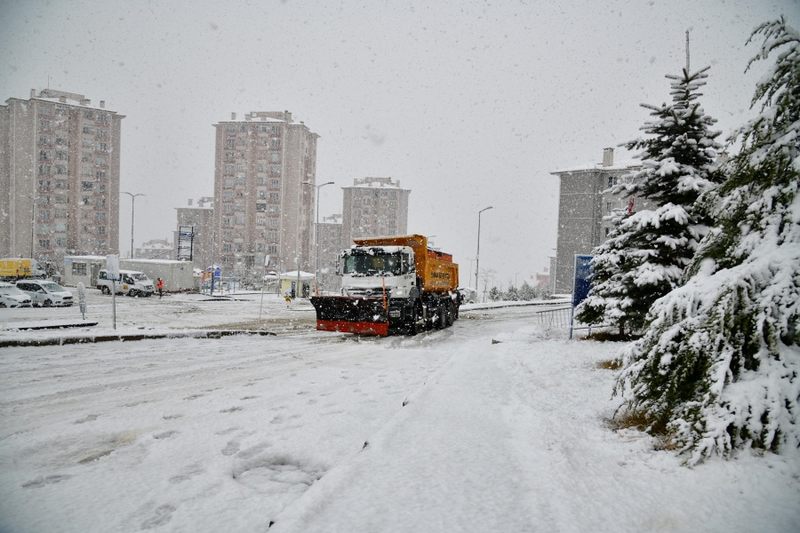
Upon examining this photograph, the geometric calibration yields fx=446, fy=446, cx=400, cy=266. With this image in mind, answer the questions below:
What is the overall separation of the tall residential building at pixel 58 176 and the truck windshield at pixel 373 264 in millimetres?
69335

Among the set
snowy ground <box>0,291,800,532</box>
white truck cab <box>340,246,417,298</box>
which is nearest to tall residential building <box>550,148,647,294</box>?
white truck cab <box>340,246,417,298</box>

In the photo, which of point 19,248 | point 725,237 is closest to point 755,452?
point 725,237

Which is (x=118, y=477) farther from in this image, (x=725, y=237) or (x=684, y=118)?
(x=684, y=118)

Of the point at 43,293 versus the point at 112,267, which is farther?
the point at 43,293

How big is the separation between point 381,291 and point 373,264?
1101 mm

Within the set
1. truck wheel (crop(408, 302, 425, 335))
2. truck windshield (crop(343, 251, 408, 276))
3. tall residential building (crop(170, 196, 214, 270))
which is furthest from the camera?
tall residential building (crop(170, 196, 214, 270))

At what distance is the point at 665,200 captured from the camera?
34.6 ft

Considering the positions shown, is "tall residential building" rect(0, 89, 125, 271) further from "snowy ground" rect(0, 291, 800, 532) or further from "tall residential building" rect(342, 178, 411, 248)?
"snowy ground" rect(0, 291, 800, 532)

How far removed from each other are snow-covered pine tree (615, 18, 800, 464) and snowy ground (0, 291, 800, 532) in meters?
0.31

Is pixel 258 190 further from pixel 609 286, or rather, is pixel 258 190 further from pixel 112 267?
pixel 609 286

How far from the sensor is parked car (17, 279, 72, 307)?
2592cm

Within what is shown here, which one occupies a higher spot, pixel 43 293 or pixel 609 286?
pixel 609 286

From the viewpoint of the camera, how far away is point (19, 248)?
69688 millimetres

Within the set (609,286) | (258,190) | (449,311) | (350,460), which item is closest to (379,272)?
(449,311)
